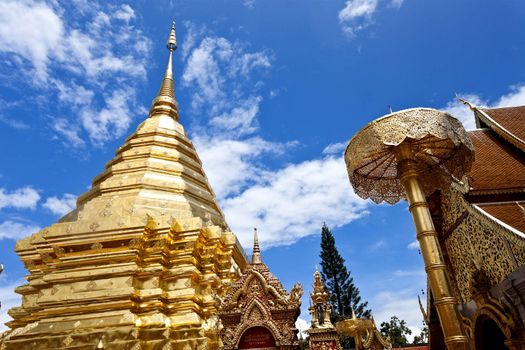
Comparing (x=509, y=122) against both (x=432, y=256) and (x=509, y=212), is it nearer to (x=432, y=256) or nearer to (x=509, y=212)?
(x=509, y=212)

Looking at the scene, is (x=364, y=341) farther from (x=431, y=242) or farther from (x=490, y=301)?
(x=431, y=242)

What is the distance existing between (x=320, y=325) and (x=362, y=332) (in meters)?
1.52

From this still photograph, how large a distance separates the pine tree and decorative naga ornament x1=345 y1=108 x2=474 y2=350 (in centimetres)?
2259

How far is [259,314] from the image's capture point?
548 cm

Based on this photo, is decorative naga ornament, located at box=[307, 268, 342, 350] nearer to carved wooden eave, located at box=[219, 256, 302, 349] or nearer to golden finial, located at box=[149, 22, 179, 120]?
carved wooden eave, located at box=[219, 256, 302, 349]

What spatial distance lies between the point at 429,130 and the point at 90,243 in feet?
22.5

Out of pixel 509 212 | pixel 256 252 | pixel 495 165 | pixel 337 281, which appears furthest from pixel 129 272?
pixel 337 281

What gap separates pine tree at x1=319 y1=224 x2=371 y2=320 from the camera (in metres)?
27.2

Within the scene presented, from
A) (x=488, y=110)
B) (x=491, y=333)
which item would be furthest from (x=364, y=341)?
(x=488, y=110)

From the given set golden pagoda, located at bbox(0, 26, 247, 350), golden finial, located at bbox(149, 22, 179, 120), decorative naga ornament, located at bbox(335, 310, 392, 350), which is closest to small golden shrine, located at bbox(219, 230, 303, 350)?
decorative naga ornament, located at bbox(335, 310, 392, 350)

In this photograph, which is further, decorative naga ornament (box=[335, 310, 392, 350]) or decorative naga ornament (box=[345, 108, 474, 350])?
decorative naga ornament (box=[335, 310, 392, 350])

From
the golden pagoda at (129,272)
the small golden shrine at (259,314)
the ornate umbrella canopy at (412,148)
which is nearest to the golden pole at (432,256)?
the ornate umbrella canopy at (412,148)

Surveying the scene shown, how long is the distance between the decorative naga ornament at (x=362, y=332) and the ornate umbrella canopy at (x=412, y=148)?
1922 mm

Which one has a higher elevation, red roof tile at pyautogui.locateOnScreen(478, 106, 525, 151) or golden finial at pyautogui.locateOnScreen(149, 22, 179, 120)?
golden finial at pyautogui.locateOnScreen(149, 22, 179, 120)
